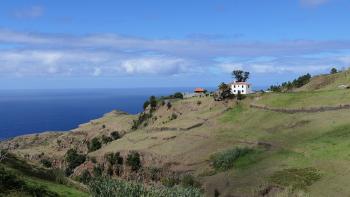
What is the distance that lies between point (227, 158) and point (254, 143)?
822 centimetres

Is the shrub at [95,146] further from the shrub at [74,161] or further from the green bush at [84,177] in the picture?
the green bush at [84,177]

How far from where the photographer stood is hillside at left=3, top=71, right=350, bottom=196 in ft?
261

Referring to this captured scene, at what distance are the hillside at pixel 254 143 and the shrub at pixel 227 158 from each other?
21 centimetres

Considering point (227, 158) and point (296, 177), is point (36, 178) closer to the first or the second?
point (296, 177)

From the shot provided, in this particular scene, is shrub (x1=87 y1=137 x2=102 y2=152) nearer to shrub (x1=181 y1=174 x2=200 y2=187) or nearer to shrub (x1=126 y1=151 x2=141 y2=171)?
shrub (x1=126 y1=151 x2=141 y2=171)

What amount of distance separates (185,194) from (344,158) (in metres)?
33.1

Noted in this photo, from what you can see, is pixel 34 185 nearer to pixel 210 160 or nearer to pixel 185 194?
pixel 185 194

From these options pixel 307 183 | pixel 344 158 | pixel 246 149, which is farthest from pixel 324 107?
pixel 307 183

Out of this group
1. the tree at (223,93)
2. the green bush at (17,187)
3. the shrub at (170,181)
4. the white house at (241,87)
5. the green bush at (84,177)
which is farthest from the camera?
the white house at (241,87)

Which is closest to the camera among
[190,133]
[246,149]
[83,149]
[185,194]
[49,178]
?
[49,178]

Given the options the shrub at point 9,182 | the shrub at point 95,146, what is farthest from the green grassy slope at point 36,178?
the shrub at point 95,146

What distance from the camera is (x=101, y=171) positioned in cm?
12725

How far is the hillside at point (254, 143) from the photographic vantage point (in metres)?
79.7

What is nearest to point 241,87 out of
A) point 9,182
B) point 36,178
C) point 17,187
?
point 36,178
